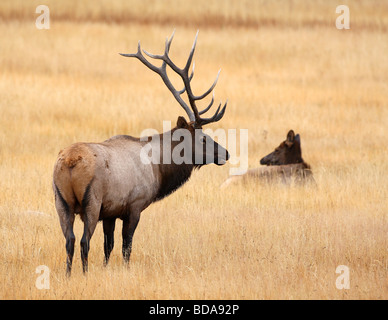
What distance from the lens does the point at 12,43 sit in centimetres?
2639

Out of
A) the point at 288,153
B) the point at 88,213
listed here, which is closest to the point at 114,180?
the point at 88,213

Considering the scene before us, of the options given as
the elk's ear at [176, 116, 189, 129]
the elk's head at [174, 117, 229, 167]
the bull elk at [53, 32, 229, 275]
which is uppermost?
the elk's ear at [176, 116, 189, 129]

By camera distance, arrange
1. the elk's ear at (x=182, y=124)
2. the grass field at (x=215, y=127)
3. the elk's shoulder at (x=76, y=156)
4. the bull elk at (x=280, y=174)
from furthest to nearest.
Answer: the bull elk at (x=280, y=174), the elk's ear at (x=182, y=124), the grass field at (x=215, y=127), the elk's shoulder at (x=76, y=156)

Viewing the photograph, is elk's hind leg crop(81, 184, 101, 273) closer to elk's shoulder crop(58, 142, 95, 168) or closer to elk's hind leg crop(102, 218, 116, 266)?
elk's shoulder crop(58, 142, 95, 168)

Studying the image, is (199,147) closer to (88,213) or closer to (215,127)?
(88,213)

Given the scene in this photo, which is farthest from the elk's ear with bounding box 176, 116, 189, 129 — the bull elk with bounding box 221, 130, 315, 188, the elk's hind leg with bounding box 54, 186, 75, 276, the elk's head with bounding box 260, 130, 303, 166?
the elk's head with bounding box 260, 130, 303, 166

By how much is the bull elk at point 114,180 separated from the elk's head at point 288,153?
434 cm

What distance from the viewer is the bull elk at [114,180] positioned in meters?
6.75

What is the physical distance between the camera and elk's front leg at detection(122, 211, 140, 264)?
24.6 ft

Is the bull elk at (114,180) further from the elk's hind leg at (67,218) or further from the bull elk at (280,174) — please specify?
the bull elk at (280,174)

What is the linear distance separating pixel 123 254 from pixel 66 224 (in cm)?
101

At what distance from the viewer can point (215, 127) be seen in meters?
18.1

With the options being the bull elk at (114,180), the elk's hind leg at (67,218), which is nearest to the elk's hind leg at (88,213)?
the bull elk at (114,180)
